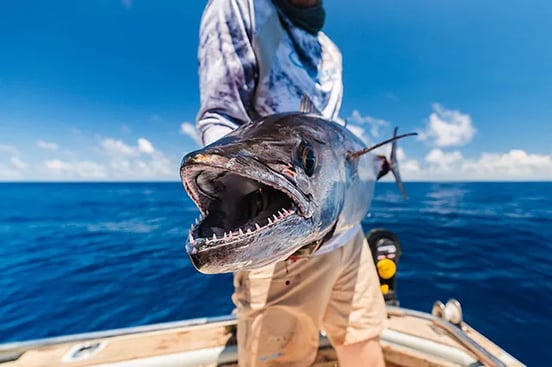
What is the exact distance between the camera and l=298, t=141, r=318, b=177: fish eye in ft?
3.22

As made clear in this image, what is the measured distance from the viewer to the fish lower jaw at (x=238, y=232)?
0.71 m

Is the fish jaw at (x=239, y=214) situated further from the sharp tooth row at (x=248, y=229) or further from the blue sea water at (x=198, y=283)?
the blue sea water at (x=198, y=283)

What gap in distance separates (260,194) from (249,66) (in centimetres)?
83

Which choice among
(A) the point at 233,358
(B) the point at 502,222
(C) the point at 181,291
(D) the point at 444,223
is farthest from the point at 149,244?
(B) the point at 502,222

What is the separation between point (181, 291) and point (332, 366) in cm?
470

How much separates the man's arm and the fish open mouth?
49cm

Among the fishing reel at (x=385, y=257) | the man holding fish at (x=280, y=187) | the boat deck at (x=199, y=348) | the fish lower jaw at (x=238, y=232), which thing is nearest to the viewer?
the fish lower jaw at (x=238, y=232)

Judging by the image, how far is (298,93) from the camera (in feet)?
5.67

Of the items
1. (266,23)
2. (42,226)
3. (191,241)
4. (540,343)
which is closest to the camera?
(191,241)

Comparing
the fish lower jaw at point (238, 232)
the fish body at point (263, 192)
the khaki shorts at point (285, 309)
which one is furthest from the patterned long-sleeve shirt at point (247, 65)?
the khaki shorts at point (285, 309)

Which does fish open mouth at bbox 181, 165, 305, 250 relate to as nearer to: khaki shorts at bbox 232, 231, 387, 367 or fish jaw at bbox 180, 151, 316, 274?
fish jaw at bbox 180, 151, 316, 274

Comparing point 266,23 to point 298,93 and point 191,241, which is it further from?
point 191,241

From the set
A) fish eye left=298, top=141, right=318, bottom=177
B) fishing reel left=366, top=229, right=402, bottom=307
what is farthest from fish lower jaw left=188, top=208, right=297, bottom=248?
fishing reel left=366, top=229, right=402, bottom=307

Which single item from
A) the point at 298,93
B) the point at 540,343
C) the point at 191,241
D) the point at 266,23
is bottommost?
the point at 540,343
